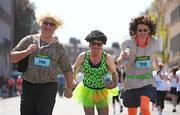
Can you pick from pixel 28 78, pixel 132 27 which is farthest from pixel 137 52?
pixel 28 78

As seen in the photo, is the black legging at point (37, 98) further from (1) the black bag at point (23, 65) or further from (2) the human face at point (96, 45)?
(2) the human face at point (96, 45)

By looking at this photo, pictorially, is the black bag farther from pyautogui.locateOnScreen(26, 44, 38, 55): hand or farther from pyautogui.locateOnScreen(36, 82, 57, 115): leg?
pyautogui.locateOnScreen(36, 82, 57, 115): leg

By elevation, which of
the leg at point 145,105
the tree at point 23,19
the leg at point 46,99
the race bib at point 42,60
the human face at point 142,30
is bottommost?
the leg at point 145,105

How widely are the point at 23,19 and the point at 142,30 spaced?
7769 cm

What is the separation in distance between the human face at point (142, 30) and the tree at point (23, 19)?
250 feet

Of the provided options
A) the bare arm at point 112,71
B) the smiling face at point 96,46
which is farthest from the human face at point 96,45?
the bare arm at point 112,71

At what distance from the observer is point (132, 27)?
10.3 meters

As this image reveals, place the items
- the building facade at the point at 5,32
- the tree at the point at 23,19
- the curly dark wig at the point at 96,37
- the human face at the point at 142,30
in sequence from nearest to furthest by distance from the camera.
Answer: the human face at the point at 142,30, the curly dark wig at the point at 96,37, the building facade at the point at 5,32, the tree at the point at 23,19

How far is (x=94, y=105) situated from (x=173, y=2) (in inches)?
2819

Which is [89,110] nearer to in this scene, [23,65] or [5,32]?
[23,65]

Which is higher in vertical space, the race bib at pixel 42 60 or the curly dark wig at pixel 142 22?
the curly dark wig at pixel 142 22

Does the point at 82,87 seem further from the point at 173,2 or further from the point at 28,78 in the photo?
the point at 173,2

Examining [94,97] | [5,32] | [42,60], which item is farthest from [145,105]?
[5,32]

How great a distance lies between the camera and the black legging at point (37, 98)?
328 inches
